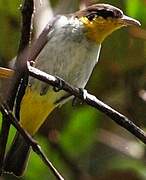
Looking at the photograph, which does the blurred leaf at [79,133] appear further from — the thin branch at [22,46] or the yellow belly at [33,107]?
the thin branch at [22,46]

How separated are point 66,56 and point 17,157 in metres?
0.49

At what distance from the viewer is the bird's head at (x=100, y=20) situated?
232 cm

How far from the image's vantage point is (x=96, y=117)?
274cm

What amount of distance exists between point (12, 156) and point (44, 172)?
15 cm

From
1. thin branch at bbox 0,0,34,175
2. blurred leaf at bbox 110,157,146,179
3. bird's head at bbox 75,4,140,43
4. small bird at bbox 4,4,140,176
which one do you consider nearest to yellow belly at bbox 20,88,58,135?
small bird at bbox 4,4,140,176

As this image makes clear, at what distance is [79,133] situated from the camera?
2.67m

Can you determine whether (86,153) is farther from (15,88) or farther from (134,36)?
(15,88)

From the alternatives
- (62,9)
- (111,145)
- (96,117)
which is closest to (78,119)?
(96,117)

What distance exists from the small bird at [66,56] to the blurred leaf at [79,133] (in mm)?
174

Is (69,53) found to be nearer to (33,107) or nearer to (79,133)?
(33,107)

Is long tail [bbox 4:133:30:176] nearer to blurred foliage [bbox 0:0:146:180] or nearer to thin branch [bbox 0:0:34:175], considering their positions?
blurred foliage [bbox 0:0:146:180]

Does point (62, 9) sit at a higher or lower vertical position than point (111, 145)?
higher

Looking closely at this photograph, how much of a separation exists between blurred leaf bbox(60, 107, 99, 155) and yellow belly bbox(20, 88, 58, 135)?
0.18m

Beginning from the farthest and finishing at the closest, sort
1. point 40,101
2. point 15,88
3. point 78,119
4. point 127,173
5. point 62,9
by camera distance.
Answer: point 127,173
point 78,119
point 40,101
point 62,9
point 15,88
